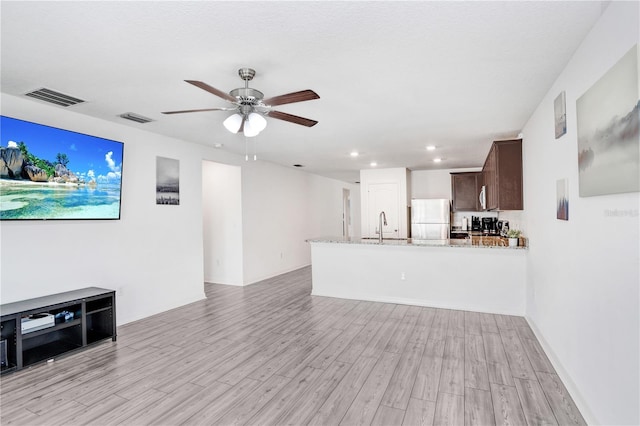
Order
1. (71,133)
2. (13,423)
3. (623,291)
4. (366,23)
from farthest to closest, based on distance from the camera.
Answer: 1. (71,133)
2. (13,423)
3. (366,23)
4. (623,291)

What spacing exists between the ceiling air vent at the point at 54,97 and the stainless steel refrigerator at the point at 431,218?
6.45 meters

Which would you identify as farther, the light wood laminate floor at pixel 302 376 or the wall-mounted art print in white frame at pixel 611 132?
the light wood laminate floor at pixel 302 376

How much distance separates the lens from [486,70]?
2695mm

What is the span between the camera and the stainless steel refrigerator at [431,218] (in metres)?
7.48

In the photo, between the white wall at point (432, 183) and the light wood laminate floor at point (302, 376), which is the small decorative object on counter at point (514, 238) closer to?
the light wood laminate floor at point (302, 376)

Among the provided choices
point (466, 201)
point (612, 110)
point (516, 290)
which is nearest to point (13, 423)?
point (612, 110)

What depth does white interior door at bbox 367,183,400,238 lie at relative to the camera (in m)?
8.17

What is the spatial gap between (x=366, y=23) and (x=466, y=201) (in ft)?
21.3

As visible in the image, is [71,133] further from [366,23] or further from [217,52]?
[366,23]

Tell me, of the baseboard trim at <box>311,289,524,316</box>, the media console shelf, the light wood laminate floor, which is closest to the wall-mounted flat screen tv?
the media console shelf

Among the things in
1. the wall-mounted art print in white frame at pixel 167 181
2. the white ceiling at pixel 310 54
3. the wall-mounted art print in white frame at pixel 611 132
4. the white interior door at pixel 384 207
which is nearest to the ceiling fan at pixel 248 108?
the white ceiling at pixel 310 54

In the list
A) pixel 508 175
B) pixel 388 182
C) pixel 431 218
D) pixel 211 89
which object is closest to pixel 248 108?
pixel 211 89

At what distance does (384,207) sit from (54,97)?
6.62m

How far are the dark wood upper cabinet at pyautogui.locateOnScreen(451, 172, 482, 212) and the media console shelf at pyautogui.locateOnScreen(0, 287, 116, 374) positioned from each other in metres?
6.96
